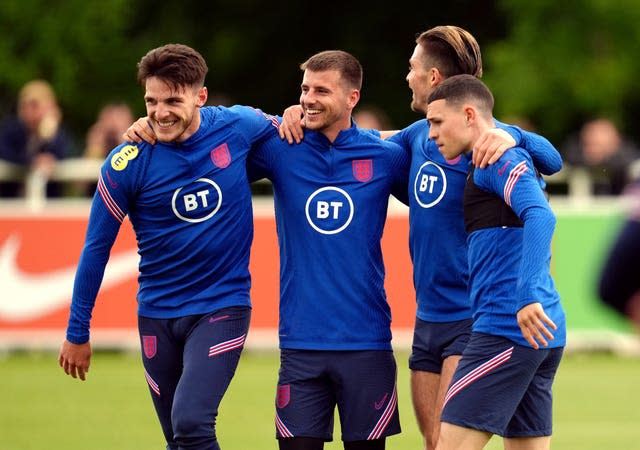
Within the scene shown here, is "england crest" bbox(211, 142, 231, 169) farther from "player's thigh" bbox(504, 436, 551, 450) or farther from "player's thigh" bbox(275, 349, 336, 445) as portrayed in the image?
"player's thigh" bbox(504, 436, 551, 450)

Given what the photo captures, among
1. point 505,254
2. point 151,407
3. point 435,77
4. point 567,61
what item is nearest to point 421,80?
point 435,77

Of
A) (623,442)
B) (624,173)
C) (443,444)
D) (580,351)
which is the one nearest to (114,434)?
(623,442)

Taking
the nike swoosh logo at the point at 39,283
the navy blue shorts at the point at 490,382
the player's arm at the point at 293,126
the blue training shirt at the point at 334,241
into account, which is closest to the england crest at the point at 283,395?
the blue training shirt at the point at 334,241

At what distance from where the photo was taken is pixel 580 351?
15.8m

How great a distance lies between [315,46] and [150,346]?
855 inches

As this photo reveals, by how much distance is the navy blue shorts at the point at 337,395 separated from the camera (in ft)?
23.8

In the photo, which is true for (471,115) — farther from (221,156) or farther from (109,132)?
(109,132)

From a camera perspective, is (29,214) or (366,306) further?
(29,214)

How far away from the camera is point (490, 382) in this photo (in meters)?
6.66

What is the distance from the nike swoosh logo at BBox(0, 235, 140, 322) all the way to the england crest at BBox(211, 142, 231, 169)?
25.5ft

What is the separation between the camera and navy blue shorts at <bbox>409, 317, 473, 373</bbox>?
729 cm

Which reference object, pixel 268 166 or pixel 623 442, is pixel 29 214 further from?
pixel 268 166

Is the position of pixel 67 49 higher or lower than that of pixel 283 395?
higher

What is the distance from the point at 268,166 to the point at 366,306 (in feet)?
2.84
